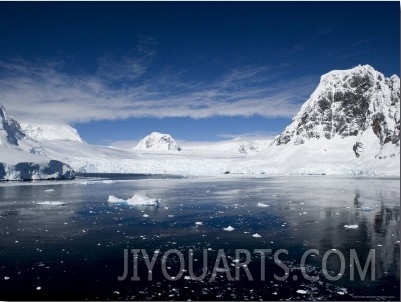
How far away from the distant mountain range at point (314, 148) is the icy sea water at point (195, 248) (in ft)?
134

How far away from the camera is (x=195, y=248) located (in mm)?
15141

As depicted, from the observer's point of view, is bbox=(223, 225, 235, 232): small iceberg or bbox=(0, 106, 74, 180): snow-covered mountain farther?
bbox=(0, 106, 74, 180): snow-covered mountain

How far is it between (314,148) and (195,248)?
96671 millimetres

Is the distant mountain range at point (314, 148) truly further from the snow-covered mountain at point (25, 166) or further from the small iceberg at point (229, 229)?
the small iceberg at point (229, 229)

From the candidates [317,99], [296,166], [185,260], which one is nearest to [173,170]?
[296,166]

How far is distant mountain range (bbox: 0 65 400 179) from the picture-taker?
68.1 m

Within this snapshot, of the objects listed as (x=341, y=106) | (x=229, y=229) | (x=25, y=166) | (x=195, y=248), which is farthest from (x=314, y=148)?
(x=195, y=248)

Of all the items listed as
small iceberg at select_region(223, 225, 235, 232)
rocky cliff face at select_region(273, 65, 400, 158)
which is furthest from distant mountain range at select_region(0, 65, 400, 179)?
small iceberg at select_region(223, 225, 235, 232)

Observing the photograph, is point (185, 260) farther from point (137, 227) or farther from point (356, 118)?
point (356, 118)

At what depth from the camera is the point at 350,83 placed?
11712cm

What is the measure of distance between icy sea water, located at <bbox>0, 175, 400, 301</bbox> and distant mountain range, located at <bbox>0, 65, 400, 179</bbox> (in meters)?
40.9

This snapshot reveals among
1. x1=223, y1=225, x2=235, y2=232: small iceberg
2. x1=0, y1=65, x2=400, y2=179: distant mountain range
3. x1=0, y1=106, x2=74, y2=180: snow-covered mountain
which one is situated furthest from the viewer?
x1=0, y1=65, x2=400, y2=179: distant mountain range

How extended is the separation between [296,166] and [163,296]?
257 ft

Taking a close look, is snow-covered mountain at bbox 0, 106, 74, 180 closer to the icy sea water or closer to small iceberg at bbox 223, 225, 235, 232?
the icy sea water
